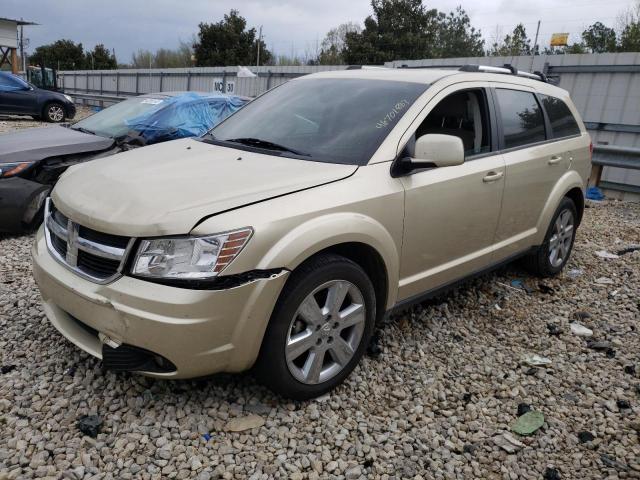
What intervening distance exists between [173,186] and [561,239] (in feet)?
12.4

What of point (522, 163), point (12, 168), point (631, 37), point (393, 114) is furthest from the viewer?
point (631, 37)

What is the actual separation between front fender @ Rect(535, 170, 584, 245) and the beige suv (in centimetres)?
35

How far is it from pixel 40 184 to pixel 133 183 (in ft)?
9.95

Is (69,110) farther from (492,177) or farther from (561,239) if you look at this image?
(492,177)

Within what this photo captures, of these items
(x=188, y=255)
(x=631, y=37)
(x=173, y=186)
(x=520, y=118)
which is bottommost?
(x=188, y=255)

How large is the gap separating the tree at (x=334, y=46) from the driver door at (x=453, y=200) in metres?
35.1

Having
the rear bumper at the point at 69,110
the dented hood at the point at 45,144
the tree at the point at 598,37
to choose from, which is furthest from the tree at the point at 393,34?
the dented hood at the point at 45,144

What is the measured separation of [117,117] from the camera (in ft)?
22.0

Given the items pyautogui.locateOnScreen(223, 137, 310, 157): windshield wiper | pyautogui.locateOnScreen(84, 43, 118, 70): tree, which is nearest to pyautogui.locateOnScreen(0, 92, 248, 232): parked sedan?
pyautogui.locateOnScreen(223, 137, 310, 157): windshield wiper

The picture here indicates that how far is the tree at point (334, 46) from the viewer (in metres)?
38.7

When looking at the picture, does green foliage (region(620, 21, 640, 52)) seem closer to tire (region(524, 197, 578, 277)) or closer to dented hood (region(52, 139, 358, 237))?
tire (region(524, 197, 578, 277))

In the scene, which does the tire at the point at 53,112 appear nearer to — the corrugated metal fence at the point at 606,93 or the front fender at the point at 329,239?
the corrugated metal fence at the point at 606,93

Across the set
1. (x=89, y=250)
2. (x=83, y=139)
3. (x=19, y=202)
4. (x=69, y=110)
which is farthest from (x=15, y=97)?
(x=89, y=250)

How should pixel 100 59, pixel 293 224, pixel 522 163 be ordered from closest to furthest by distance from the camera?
pixel 293 224 < pixel 522 163 < pixel 100 59
